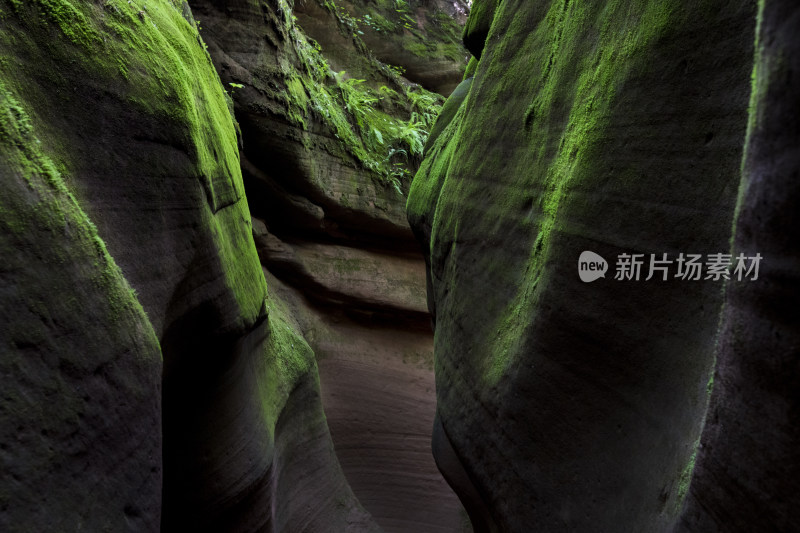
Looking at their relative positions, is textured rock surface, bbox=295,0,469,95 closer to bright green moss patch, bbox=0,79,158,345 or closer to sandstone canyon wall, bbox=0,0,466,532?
sandstone canyon wall, bbox=0,0,466,532

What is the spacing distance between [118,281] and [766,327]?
2.53 metres

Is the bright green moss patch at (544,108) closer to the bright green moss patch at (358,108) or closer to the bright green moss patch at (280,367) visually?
the bright green moss patch at (280,367)

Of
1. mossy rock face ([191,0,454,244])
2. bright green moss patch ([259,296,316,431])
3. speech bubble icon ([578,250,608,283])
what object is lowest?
bright green moss patch ([259,296,316,431])

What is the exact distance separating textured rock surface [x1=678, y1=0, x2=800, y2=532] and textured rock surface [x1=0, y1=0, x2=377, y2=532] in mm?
2317

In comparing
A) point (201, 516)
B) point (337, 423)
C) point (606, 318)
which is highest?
point (606, 318)

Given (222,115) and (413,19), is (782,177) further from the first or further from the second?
(413,19)

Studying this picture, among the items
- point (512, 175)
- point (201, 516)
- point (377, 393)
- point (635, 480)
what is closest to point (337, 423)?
point (377, 393)

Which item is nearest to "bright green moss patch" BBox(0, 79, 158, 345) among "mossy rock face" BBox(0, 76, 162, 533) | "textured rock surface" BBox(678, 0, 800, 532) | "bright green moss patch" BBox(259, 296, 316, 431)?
"mossy rock face" BBox(0, 76, 162, 533)

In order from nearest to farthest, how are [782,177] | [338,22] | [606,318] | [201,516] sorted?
[782,177] < [606,318] < [201,516] < [338,22]

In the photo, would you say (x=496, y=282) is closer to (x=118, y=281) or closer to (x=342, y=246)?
(x=118, y=281)

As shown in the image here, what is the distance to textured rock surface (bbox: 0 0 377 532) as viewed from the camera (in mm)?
1815

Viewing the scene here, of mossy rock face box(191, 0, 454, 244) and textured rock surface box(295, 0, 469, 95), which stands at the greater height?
textured rock surface box(295, 0, 469, 95)

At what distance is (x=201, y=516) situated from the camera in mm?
4102

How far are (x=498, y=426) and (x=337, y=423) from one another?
6.18 m
